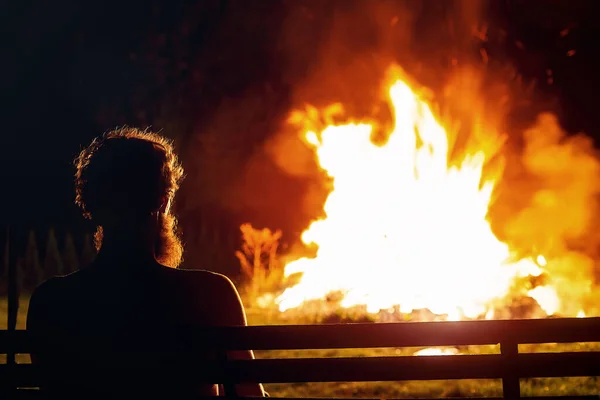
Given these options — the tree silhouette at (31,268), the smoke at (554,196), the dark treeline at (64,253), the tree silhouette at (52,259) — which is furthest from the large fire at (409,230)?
the tree silhouette at (31,268)

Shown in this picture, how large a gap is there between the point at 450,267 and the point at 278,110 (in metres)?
5.92

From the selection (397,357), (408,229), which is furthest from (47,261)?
(397,357)

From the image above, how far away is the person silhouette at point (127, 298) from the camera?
2.28 meters

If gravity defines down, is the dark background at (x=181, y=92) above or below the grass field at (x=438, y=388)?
above

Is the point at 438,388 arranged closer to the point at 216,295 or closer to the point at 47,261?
the point at 216,295

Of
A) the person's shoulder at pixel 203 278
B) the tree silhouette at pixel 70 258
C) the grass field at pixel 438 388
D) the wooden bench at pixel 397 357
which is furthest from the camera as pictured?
the tree silhouette at pixel 70 258

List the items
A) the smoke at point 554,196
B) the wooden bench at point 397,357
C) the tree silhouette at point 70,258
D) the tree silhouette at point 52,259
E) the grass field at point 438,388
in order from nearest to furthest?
the wooden bench at point 397,357, the grass field at point 438,388, the smoke at point 554,196, the tree silhouette at point 52,259, the tree silhouette at point 70,258

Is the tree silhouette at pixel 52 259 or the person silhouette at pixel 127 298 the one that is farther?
the tree silhouette at pixel 52 259

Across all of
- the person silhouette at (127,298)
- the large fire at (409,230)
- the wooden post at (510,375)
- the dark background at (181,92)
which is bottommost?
the wooden post at (510,375)

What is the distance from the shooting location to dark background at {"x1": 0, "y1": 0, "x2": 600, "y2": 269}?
14.9 metres

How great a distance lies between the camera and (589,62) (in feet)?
43.9

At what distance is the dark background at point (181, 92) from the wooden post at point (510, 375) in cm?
1210

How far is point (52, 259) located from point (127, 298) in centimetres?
1294

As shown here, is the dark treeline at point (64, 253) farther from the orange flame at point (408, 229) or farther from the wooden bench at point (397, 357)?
the wooden bench at point (397, 357)
